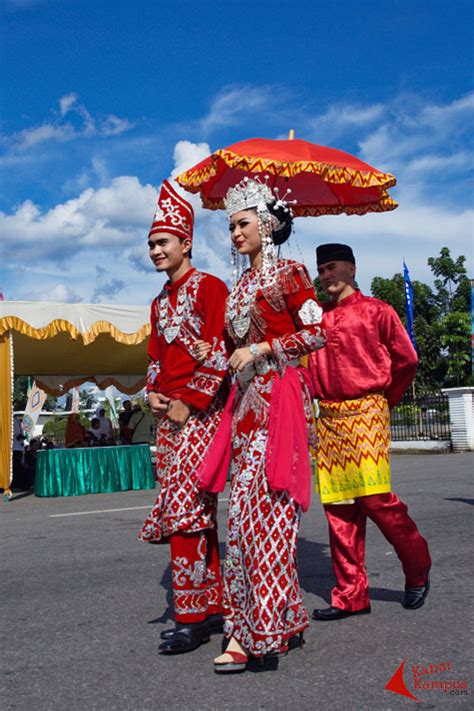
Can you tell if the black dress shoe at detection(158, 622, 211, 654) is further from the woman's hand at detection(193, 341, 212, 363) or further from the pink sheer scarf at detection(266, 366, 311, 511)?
the woman's hand at detection(193, 341, 212, 363)

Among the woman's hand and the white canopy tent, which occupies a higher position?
the white canopy tent

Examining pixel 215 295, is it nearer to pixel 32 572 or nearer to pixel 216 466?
pixel 216 466

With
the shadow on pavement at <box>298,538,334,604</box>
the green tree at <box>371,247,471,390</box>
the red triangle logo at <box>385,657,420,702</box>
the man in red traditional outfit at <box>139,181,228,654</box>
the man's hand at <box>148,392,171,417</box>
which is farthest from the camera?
the green tree at <box>371,247,471,390</box>

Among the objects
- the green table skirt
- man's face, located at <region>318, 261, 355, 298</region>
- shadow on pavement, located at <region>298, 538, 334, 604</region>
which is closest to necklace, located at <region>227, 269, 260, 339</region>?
man's face, located at <region>318, 261, 355, 298</region>

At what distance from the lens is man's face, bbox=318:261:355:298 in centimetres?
428

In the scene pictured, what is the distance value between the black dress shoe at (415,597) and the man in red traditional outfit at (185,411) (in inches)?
39.3

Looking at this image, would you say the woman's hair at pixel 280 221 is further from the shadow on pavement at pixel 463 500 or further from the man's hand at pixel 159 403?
the shadow on pavement at pixel 463 500

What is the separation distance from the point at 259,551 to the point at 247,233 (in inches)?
56.0

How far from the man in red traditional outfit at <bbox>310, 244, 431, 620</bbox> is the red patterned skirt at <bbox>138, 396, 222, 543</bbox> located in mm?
731

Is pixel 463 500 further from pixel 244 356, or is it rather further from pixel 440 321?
pixel 440 321

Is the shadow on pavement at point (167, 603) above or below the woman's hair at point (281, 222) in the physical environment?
below

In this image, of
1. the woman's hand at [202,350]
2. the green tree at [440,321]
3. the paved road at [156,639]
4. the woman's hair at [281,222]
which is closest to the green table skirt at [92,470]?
the paved road at [156,639]

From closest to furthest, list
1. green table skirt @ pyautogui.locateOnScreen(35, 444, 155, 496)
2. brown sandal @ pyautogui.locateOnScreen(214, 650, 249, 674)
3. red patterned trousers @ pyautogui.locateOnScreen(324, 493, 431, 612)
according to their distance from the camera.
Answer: brown sandal @ pyautogui.locateOnScreen(214, 650, 249, 674)
red patterned trousers @ pyautogui.locateOnScreen(324, 493, 431, 612)
green table skirt @ pyautogui.locateOnScreen(35, 444, 155, 496)

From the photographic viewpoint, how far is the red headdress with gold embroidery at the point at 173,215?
153 inches
